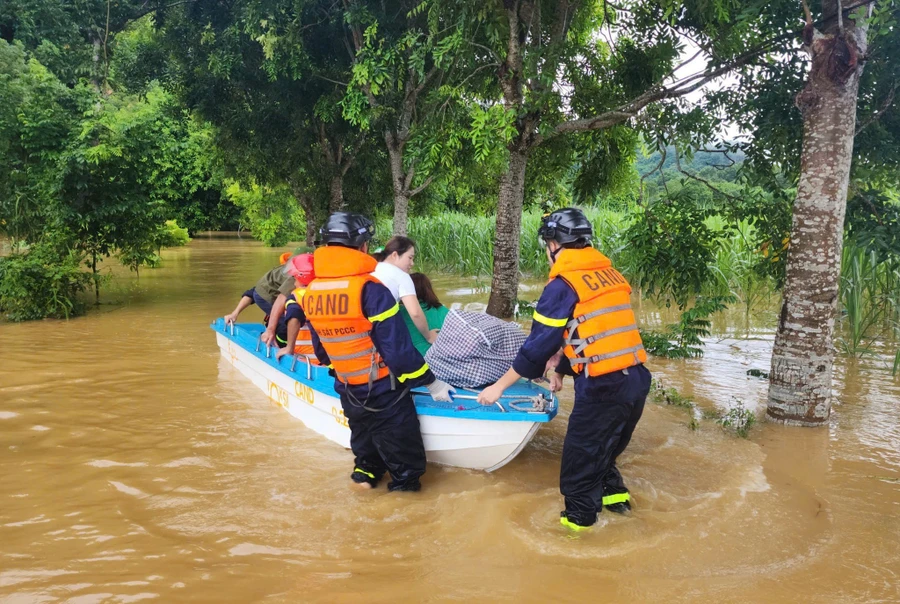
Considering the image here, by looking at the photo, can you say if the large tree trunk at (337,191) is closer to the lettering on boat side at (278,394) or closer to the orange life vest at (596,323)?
the lettering on boat side at (278,394)

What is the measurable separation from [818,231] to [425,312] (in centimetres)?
332

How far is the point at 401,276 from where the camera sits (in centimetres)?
482

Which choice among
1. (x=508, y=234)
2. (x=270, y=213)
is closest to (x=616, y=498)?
(x=508, y=234)

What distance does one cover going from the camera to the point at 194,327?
11211 mm

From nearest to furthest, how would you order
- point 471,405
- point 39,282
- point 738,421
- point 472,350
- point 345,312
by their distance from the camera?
point 345,312, point 471,405, point 472,350, point 738,421, point 39,282

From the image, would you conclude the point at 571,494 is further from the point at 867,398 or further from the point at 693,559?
the point at 867,398

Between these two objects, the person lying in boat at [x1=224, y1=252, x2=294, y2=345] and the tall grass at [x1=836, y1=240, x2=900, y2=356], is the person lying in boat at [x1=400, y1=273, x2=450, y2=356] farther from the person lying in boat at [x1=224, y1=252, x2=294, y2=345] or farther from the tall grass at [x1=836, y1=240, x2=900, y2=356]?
the tall grass at [x1=836, y1=240, x2=900, y2=356]

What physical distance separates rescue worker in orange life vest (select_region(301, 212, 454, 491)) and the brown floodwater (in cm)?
33

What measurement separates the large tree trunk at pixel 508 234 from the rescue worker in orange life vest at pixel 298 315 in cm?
407

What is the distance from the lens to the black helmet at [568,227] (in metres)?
A: 4.02

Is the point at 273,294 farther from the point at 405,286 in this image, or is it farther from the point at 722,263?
the point at 722,263

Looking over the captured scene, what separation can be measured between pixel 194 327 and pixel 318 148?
23.8 ft

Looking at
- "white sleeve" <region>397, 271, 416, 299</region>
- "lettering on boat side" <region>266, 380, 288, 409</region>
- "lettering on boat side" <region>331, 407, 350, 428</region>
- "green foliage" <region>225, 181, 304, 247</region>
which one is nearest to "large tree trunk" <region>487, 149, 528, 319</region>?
"lettering on boat side" <region>266, 380, 288, 409</region>

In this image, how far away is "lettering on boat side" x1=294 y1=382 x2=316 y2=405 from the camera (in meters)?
5.64
